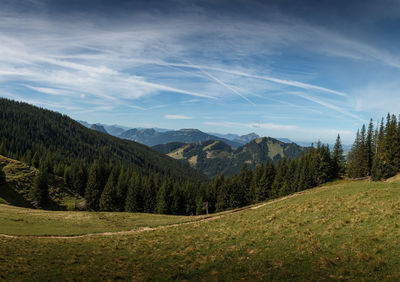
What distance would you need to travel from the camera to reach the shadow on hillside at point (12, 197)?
7244cm

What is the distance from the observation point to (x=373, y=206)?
22.2m

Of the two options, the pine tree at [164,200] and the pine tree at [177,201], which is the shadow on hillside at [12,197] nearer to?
the pine tree at [164,200]

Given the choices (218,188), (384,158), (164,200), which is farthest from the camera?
(218,188)

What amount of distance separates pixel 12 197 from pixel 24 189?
6.55 m

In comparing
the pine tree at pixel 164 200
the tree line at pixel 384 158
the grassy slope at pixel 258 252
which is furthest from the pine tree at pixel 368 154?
the pine tree at pixel 164 200

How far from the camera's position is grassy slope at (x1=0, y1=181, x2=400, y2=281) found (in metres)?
13.3

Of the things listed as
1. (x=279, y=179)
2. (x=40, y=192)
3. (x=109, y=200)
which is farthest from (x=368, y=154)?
(x=40, y=192)

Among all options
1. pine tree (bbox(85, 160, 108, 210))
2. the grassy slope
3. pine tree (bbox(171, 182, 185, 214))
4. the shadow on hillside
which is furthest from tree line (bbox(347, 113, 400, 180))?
the shadow on hillside

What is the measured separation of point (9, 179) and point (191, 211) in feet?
243

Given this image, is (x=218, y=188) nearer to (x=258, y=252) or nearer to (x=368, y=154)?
(x=368, y=154)

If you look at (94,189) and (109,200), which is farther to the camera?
(94,189)

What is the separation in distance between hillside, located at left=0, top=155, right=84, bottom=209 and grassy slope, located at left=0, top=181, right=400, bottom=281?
65.6m

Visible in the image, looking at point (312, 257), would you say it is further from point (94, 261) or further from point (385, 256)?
point (94, 261)

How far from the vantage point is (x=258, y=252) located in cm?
1744
